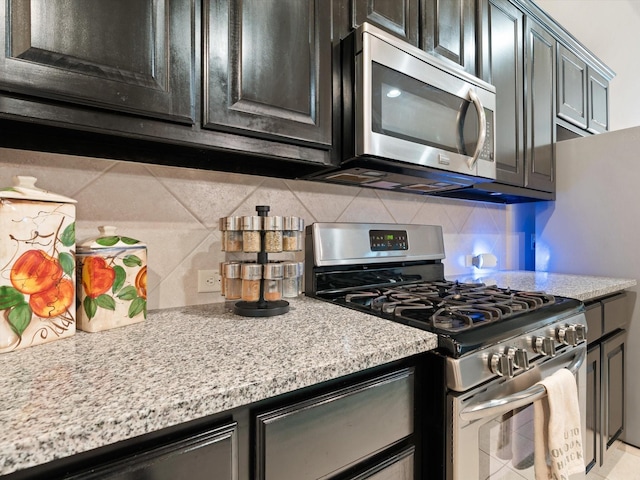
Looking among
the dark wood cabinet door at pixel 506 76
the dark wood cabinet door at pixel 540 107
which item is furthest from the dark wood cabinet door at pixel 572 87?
the dark wood cabinet door at pixel 506 76

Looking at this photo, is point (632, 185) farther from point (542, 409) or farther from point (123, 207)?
point (123, 207)

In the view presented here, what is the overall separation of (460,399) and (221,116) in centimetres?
88

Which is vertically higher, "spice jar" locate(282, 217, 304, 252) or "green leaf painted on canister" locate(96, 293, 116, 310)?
"spice jar" locate(282, 217, 304, 252)

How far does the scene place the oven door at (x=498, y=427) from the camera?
0.75 meters

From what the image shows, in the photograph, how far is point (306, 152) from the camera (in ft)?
3.28

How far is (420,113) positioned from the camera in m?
1.14

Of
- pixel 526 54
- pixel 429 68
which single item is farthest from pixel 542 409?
pixel 526 54

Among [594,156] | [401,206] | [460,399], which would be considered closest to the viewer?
[460,399]

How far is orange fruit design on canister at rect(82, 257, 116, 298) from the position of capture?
0.78m

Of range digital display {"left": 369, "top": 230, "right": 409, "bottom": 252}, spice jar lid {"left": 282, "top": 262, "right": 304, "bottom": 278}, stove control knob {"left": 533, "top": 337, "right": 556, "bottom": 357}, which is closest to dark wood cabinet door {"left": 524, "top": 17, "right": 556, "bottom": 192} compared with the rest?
range digital display {"left": 369, "top": 230, "right": 409, "bottom": 252}

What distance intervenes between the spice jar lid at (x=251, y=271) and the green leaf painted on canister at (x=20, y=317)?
46 cm

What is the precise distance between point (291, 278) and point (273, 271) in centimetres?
7

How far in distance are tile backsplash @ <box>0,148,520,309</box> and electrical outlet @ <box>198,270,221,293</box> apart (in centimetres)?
2

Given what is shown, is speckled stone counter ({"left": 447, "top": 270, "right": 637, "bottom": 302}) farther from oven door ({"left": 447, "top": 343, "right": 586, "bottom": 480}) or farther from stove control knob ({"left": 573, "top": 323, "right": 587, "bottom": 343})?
oven door ({"left": 447, "top": 343, "right": 586, "bottom": 480})
